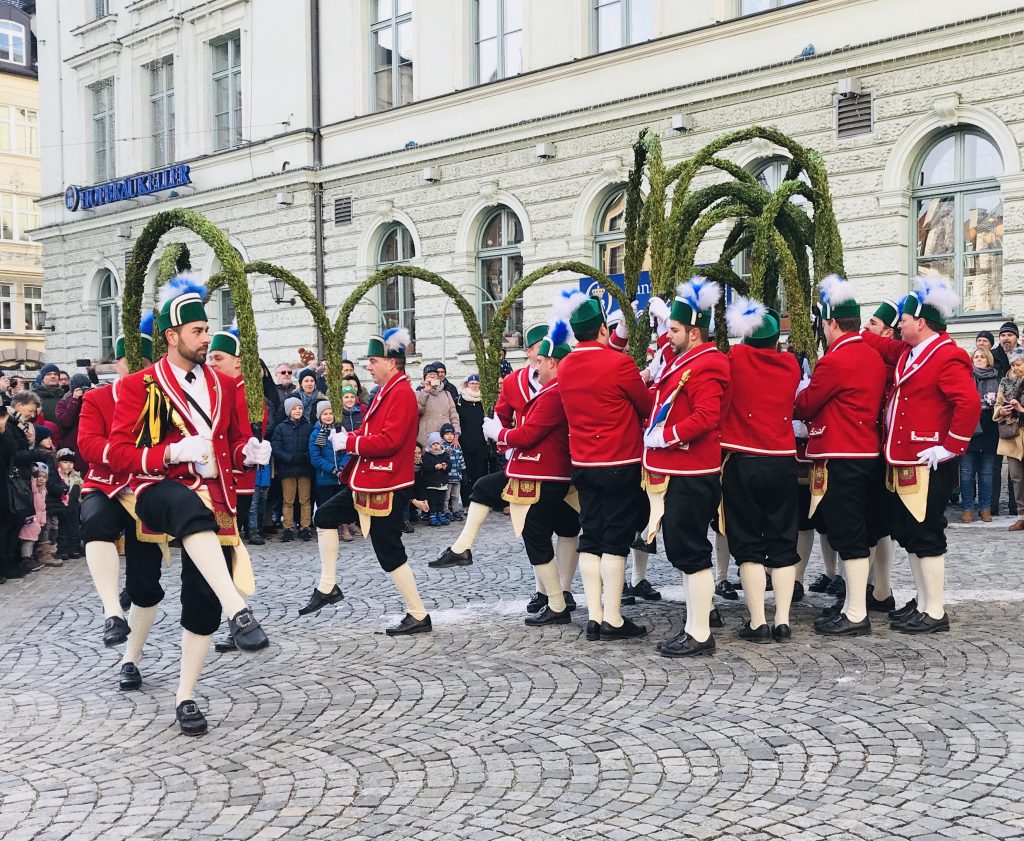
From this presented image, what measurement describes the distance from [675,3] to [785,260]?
36.5ft

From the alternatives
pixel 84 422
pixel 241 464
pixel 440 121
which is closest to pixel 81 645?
pixel 84 422

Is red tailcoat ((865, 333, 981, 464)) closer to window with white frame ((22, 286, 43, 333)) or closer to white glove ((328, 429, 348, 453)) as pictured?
white glove ((328, 429, 348, 453))

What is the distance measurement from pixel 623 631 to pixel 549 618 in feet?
2.23

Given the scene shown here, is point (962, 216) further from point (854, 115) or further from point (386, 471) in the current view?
point (386, 471)

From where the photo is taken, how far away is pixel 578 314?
7062 mm

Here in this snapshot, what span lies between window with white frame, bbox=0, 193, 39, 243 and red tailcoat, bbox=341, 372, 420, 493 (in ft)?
167

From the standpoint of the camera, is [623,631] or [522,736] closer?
[522,736]

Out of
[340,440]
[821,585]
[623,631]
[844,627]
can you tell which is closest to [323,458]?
[340,440]

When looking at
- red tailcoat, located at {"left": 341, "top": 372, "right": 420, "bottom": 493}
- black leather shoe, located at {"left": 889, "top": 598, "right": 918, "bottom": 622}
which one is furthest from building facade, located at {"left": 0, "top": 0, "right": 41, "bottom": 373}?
black leather shoe, located at {"left": 889, "top": 598, "right": 918, "bottom": 622}

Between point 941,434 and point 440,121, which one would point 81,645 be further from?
point 440,121

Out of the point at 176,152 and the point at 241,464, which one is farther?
the point at 176,152

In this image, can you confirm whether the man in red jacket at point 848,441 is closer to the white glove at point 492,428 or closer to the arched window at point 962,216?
the white glove at point 492,428

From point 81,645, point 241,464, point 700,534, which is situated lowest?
point 81,645

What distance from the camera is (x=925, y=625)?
695 centimetres
